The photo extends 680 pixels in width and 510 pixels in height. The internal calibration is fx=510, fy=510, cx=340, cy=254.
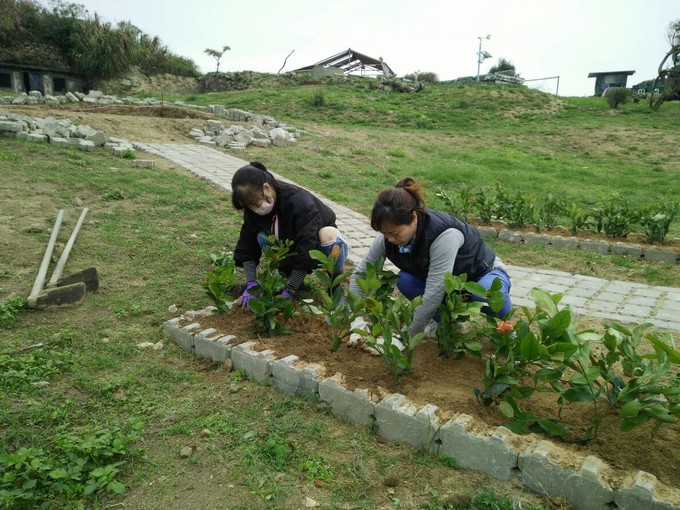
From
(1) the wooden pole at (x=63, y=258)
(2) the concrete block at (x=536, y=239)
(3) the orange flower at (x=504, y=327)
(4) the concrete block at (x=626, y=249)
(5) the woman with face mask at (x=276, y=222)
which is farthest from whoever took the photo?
(2) the concrete block at (x=536, y=239)

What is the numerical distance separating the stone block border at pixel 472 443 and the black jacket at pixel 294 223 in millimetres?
957

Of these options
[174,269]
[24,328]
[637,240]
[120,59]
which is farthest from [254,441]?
[120,59]

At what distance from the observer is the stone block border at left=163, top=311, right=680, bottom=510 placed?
192cm

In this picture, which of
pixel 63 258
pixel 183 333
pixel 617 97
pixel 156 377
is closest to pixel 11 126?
pixel 63 258

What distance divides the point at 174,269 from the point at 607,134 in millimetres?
17369

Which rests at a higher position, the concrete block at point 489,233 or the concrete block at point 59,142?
the concrete block at point 59,142

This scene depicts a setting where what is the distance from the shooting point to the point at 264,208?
3709mm

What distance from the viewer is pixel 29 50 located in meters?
22.2

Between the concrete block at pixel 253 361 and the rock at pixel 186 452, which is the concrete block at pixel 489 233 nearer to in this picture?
the concrete block at pixel 253 361

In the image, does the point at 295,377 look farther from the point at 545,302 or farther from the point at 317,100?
the point at 317,100

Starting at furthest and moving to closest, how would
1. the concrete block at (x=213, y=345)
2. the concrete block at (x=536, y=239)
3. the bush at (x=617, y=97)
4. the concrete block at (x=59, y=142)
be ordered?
the bush at (x=617, y=97), the concrete block at (x=59, y=142), the concrete block at (x=536, y=239), the concrete block at (x=213, y=345)

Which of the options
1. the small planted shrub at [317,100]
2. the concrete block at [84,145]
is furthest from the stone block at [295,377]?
the small planted shrub at [317,100]

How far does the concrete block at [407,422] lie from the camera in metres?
2.37

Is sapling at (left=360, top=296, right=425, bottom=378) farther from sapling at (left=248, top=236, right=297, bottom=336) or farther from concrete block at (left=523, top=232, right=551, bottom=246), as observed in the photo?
concrete block at (left=523, top=232, right=551, bottom=246)
